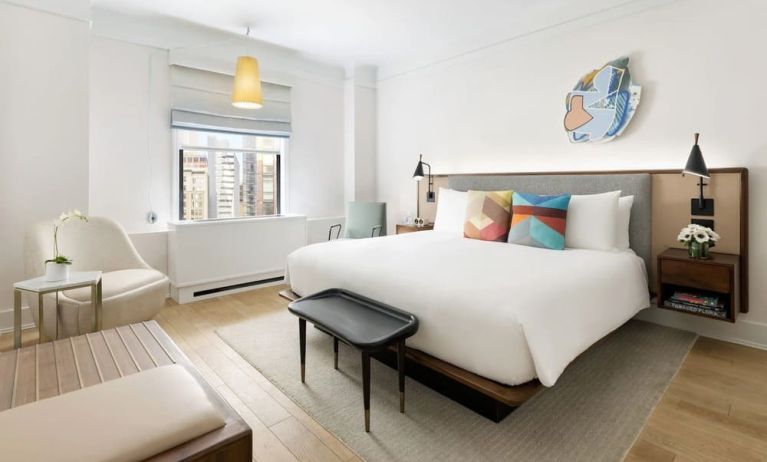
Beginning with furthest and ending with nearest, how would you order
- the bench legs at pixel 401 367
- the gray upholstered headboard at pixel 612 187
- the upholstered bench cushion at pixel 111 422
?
the gray upholstered headboard at pixel 612 187 < the bench legs at pixel 401 367 < the upholstered bench cushion at pixel 111 422

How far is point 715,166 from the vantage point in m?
2.76

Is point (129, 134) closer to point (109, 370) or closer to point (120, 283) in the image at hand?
point (120, 283)

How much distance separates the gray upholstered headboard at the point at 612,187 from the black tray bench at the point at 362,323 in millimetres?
2122

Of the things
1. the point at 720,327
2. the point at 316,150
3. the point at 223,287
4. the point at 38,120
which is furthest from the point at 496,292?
the point at 316,150

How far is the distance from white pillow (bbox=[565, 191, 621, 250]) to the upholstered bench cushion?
2.63 m

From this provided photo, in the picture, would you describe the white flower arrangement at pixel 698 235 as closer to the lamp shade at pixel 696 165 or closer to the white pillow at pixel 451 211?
the lamp shade at pixel 696 165

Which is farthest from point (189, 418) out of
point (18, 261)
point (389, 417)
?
point (18, 261)

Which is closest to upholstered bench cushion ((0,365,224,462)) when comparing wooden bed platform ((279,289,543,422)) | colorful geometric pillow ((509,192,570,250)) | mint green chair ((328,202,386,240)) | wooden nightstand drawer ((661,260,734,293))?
wooden bed platform ((279,289,543,422))

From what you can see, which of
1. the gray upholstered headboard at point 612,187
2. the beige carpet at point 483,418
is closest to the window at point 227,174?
the beige carpet at point 483,418

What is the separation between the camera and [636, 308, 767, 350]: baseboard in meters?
2.68

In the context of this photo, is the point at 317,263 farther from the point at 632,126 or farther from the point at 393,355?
the point at 632,126

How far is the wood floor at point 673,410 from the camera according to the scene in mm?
1656

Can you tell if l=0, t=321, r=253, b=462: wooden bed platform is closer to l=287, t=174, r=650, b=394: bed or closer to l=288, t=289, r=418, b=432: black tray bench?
l=288, t=289, r=418, b=432: black tray bench

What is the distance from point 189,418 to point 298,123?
Answer: 4.17m
